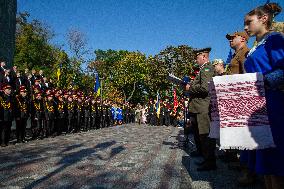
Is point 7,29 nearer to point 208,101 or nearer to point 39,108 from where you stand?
point 39,108

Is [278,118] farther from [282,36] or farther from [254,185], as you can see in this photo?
[254,185]

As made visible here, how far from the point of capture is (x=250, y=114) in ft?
9.21

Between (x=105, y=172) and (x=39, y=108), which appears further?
(x=39, y=108)

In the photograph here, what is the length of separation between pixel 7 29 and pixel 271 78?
1811 cm

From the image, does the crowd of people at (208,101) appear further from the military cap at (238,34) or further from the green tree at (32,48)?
the green tree at (32,48)

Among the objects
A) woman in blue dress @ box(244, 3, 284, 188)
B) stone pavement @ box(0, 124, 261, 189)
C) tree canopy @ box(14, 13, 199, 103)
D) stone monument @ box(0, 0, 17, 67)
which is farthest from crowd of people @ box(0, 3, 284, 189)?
tree canopy @ box(14, 13, 199, 103)

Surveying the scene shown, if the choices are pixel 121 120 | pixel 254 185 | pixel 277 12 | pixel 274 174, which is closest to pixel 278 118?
pixel 274 174

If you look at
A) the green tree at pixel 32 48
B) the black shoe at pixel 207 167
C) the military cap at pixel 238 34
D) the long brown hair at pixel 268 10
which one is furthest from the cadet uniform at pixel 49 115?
the green tree at pixel 32 48

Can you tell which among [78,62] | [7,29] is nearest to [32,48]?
[78,62]

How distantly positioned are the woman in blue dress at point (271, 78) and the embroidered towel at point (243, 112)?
0.06 metres

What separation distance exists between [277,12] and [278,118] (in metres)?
0.96

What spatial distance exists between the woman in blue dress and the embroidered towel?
62mm

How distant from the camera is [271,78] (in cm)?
258

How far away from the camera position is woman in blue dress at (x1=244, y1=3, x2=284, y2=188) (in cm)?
257
